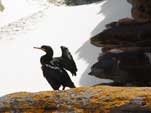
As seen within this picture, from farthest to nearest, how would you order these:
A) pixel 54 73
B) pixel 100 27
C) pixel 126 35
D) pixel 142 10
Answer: pixel 100 27 < pixel 126 35 < pixel 142 10 < pixel 54 73

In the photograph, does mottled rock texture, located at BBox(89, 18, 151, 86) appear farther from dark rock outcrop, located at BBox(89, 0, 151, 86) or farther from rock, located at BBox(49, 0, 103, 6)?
rock, located at BBox(49, 0, 103, 6)

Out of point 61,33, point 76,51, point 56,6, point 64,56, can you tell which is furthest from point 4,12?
point 64,56

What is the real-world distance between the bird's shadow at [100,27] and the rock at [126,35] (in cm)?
1100

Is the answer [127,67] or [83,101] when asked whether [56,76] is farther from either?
[83,101]

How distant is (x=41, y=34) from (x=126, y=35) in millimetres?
21276

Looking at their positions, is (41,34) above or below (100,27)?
below

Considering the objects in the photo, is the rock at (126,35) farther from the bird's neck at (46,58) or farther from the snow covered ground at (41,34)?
the snow covered ground at (41,34)

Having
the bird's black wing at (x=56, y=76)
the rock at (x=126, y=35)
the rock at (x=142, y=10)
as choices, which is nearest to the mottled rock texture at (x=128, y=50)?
the rock at (x=126, y=35)

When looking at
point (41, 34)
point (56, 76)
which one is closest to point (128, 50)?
point (56, 76)

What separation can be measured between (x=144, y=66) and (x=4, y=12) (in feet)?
89.1

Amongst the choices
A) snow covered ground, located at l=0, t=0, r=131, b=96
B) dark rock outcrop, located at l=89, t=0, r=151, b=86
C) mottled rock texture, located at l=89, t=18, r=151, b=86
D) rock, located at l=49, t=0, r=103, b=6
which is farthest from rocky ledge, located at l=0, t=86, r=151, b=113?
rock, located at l=49, t=0, r=103, b=6

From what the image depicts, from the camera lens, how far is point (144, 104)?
3.42 metres

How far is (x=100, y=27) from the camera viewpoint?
101 ft

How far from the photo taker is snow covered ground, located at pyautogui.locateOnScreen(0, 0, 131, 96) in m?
24.8
